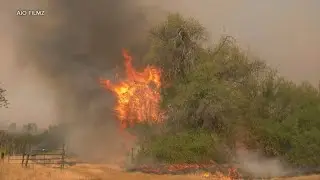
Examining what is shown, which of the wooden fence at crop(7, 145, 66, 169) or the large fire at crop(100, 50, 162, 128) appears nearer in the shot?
the wooden fence at crop(7, 145, 66, 169)

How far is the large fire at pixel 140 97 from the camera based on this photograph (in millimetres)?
51906

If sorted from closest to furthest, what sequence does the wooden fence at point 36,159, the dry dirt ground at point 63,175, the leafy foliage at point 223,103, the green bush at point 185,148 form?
the dry dirt ground at point 63,175 < the wooden fence at point 36,159 < the green bush at point 185,148 < the leafy foliage at point 223,103

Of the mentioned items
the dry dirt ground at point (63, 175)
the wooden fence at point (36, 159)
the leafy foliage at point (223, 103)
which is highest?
the leafy foliage at point (223, 103)

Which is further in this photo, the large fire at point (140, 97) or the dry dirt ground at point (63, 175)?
the large fire at point (140, 97)

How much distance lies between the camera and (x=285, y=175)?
44281 millimetres

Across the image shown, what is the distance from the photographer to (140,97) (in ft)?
173

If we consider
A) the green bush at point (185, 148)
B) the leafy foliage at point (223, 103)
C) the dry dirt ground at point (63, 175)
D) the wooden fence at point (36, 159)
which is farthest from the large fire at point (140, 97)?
the dry dirt ground at point (63, 175)

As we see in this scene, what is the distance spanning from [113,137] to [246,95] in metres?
21.0

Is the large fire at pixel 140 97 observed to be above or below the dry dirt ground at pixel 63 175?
above

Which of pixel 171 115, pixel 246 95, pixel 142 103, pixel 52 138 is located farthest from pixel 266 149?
pixel 52 138

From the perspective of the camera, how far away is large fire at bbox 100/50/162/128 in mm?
51906

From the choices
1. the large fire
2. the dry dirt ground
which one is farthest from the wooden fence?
the large fire

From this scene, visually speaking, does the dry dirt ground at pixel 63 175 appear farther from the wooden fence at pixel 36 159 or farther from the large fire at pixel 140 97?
the large fire at pixel 140 97

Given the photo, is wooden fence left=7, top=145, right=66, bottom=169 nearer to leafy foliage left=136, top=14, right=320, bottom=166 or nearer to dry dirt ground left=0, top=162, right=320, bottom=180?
dry dirt ground left=0, top=162, right=320, bottom=180
